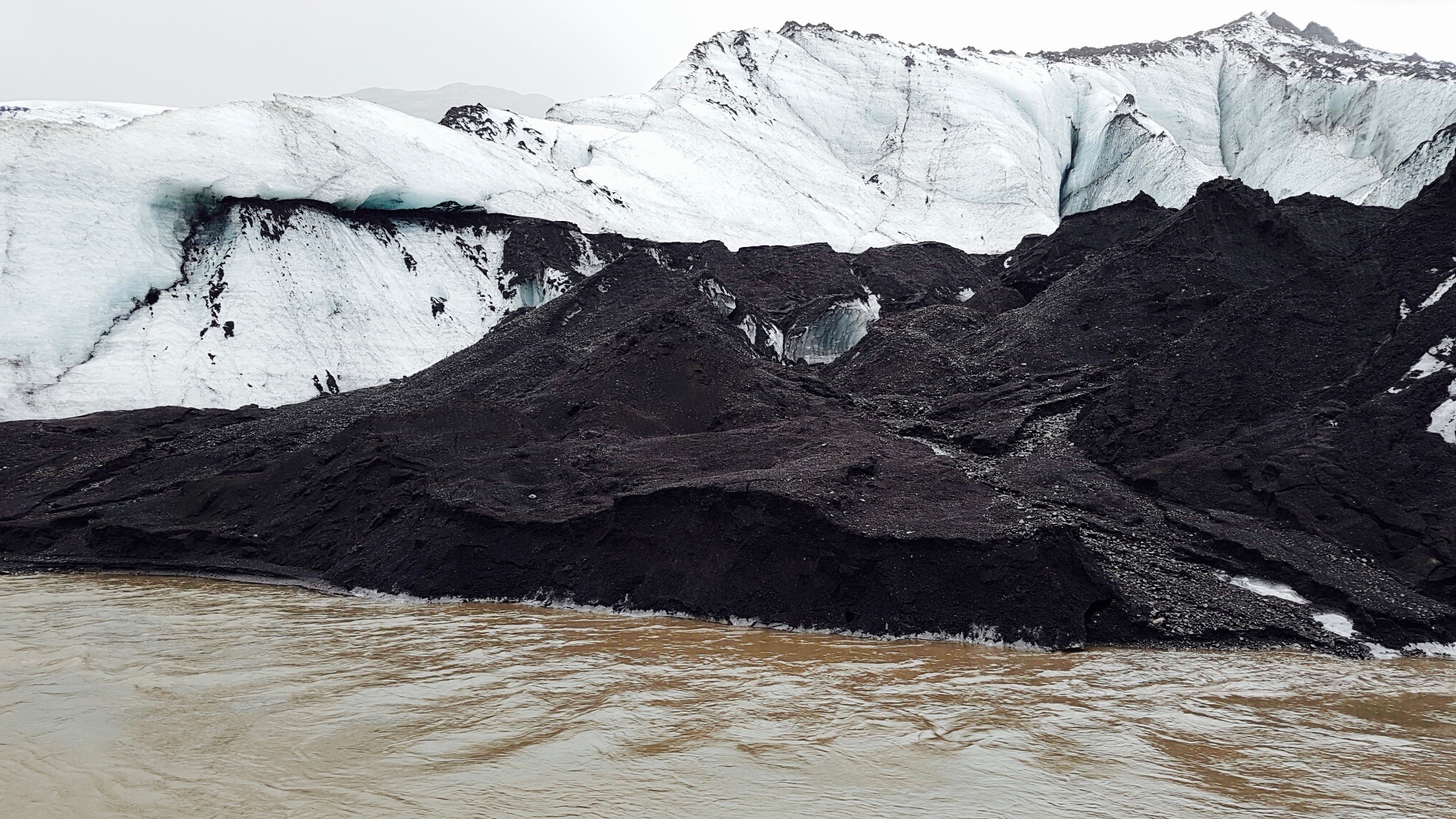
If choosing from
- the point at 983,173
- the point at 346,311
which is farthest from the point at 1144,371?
the point at 983,173

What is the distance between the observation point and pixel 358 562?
11.6 metres

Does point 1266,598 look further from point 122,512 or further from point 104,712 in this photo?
point 122,512

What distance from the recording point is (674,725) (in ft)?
22.1

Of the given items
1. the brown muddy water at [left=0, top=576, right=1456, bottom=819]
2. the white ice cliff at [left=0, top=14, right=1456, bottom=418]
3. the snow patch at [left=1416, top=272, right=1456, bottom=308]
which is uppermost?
the white ice cliff at [left=0, top=14, right=1456, bottom=418]

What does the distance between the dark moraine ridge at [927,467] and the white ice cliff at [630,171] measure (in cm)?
376

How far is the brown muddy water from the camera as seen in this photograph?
546 centimetres

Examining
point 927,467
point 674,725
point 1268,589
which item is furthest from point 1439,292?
point 674,725

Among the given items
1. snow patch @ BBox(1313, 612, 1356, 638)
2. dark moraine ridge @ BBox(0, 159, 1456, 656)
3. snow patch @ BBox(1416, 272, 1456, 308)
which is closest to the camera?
snow patch @ BBox(1313, 612, 1356, 638)

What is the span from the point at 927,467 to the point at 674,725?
234 inches

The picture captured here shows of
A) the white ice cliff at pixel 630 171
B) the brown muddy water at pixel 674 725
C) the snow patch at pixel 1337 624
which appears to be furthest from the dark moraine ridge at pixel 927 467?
the white ice cliff at pixel 630 171

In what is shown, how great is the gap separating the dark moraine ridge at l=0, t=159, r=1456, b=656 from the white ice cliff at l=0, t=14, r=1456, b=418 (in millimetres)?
3756

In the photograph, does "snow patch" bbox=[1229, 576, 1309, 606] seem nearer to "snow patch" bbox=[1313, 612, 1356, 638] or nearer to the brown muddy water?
"snow patch" bbox=[1313, 612, 1356, 638]

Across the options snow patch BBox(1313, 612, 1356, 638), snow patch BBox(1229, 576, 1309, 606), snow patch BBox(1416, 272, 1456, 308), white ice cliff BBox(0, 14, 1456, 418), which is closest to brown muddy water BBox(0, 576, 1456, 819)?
snow patch BBox(1313, 612, 1356, 638)

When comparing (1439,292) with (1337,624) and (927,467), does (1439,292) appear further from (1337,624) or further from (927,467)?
(927,467)
